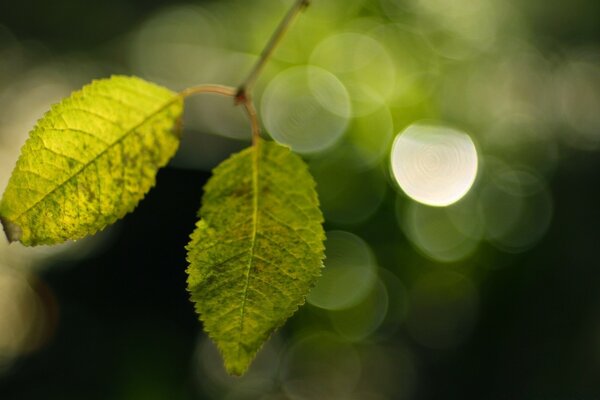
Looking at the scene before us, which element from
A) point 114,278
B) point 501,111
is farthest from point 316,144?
point 114,278

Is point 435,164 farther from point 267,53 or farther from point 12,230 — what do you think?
point 12,230

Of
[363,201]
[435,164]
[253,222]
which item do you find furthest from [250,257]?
A: [435,164]

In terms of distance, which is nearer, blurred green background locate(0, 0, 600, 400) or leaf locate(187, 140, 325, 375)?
leaf locate(187, 140, 325, 375)

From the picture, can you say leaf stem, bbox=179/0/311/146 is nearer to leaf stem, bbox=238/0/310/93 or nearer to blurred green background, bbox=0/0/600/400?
leaf stem, bbox=238/0/310/93

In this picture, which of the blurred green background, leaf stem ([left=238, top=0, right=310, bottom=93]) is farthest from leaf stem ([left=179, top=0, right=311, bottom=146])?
the blurred green background

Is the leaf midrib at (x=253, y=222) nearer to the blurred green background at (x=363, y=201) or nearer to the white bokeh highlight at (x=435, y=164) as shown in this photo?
the blurred green background at (x=363, y=201)

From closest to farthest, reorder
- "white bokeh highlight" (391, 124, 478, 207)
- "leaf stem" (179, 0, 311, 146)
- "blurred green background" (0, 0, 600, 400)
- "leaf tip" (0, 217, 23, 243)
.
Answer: "leaf tip" (0, 217, 23, 243) < "leaf stem" (179, 0, 311, 146) < "blurred green background" (0, 0, 600, 400) < "white bokeh highlight" (391, 124, 478, 207)

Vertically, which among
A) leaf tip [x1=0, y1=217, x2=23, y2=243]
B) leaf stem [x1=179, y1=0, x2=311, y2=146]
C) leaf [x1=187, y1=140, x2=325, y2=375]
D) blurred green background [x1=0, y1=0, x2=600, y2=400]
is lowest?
blurred green background [x1=0, y1=0, x2=600, y2=400]

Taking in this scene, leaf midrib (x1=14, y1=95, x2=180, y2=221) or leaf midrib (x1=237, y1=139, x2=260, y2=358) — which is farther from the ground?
leaf midrib (x1=14, y1=95, x2=180, y2=221)
